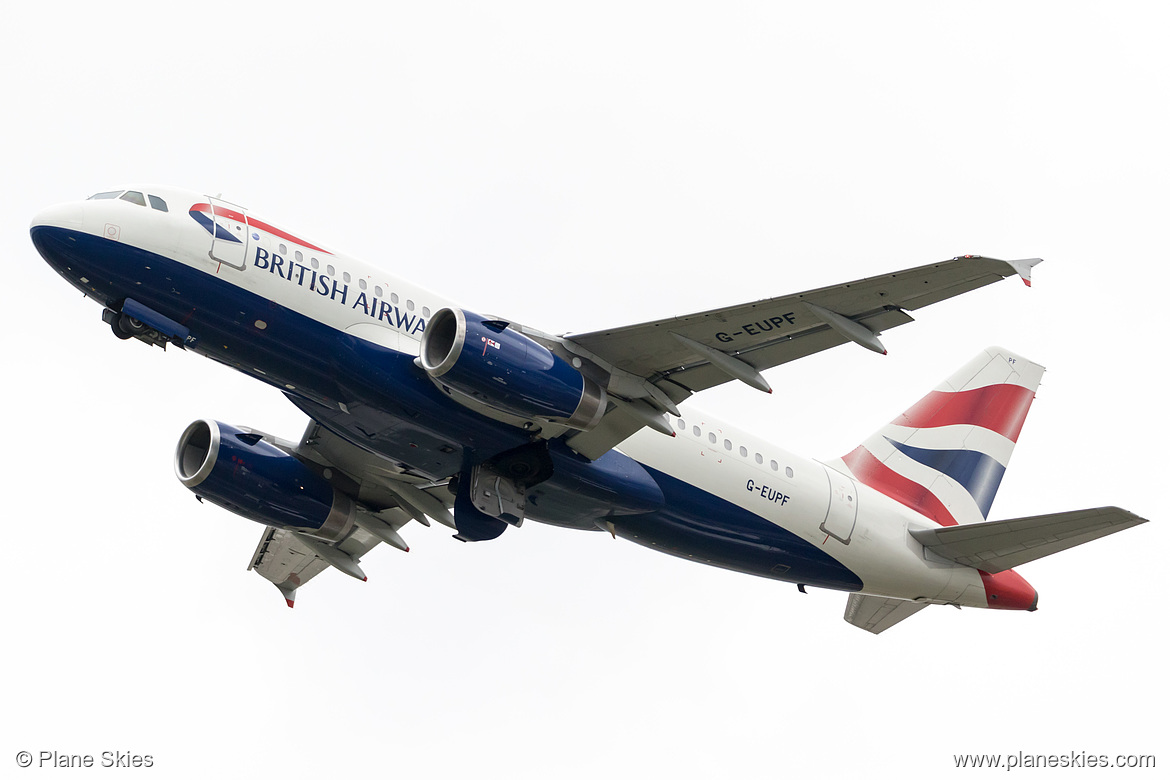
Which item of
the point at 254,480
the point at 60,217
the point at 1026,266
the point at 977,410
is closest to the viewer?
the point at 1026,266

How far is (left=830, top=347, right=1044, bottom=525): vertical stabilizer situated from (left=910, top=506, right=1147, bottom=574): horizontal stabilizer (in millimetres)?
1803

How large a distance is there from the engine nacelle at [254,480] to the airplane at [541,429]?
0.16 ft

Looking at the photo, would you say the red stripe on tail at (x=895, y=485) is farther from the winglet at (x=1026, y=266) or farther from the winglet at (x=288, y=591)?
the winglet at (x=288, y=591)

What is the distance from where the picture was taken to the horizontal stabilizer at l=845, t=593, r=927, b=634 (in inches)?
1244

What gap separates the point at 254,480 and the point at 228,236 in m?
7.36

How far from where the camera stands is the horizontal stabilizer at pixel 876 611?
3159 cm

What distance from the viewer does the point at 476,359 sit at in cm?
2323

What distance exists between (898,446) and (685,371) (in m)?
9.12

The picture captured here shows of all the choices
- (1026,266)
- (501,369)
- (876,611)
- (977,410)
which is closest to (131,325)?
(501,369)

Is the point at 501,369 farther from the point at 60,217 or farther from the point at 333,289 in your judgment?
the point at 60,217

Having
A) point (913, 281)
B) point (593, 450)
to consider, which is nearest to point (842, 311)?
point (913, 281)

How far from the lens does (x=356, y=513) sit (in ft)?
102

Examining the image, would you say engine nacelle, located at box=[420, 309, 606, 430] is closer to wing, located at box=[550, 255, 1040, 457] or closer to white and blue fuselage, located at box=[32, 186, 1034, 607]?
wing, located at box=[550, 255, 1040, 457]

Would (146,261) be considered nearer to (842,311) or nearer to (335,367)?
(335,367)
